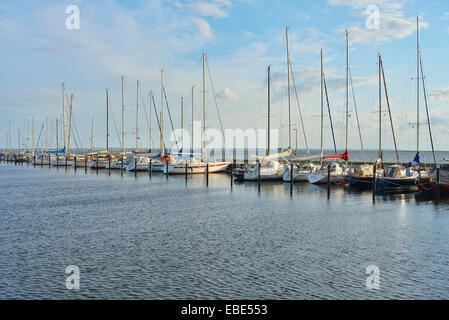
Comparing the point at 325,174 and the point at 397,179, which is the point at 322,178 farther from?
the point at 397,179

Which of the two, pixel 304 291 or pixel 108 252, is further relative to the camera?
pixel 108 252

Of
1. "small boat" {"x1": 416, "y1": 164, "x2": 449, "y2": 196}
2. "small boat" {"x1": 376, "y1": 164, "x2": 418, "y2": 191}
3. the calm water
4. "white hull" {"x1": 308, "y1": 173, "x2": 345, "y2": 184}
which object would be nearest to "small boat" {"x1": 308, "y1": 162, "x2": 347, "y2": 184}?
"white hull" {"x1": 308, "y1": 173, "x2": 345, "y2": 184}

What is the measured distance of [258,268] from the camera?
15219 mm

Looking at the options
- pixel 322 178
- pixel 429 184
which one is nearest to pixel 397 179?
pixel 429 184

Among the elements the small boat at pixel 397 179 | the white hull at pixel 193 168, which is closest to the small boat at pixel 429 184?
the small boat at pixel 397 179

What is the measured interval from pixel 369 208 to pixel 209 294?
20.7m

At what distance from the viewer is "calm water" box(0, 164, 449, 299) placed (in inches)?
517

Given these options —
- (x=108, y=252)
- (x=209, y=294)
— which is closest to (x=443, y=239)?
(x=209, y=294)

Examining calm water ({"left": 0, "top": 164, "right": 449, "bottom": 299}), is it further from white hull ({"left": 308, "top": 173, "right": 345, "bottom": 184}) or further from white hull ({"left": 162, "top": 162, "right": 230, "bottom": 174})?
white hull ({"left": 162, "top": 162, "right": 230, "bottom": 174})

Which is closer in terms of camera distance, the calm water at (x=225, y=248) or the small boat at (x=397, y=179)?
the calm water at (x=225, y=248)

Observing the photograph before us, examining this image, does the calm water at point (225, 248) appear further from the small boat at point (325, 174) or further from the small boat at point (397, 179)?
the small boat at point (325, 174)

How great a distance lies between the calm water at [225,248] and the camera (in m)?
13.1

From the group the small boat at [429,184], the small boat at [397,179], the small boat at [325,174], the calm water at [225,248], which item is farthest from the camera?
the small boat at [325,174]
